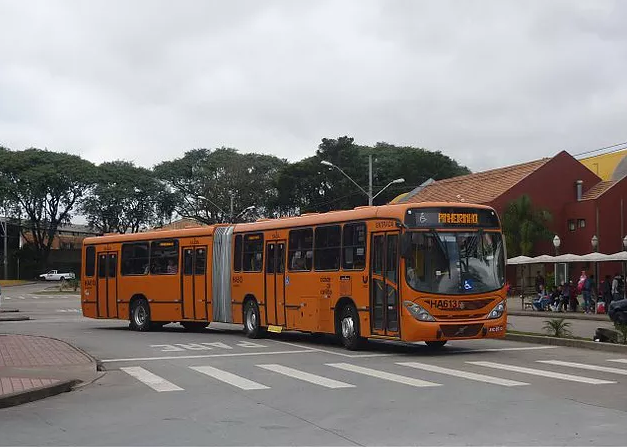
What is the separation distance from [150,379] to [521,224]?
3987 centimetres

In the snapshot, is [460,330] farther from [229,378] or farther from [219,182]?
[219,182]

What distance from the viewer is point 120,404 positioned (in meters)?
11.1

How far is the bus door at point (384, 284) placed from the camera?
17.1 meters

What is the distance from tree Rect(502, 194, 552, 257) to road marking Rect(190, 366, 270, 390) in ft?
124

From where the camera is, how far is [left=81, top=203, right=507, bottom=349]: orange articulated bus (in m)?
16.9

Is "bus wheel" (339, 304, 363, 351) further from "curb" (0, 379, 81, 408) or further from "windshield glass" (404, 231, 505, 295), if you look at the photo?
"curb" (0, 379, 81, 408)

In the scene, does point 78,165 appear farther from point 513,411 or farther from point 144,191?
point 513,411

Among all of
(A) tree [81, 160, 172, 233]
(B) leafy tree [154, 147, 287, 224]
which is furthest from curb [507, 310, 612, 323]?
(A) tree [81, 160, 172, 233]

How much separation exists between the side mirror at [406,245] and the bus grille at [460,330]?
167 cm

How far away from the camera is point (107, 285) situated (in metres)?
28.0

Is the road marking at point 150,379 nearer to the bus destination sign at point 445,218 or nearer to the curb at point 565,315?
the bus destination sign at point 445,218

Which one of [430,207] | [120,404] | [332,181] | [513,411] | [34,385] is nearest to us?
[513,411]

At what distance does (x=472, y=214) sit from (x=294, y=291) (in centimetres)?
532

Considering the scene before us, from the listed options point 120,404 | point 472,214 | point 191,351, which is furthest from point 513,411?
point 191,351
